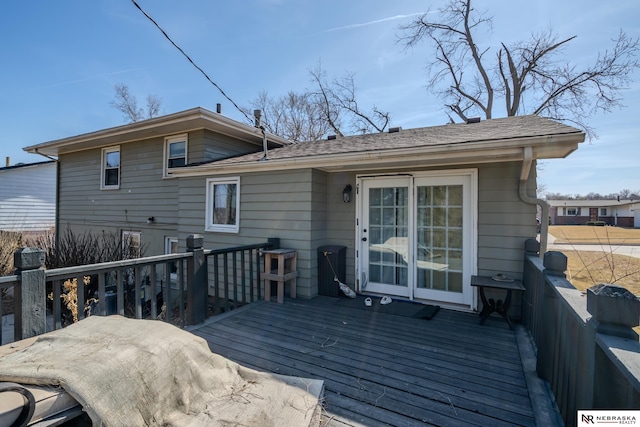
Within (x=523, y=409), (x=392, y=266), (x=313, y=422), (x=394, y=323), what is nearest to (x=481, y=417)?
(x=523, y=409)

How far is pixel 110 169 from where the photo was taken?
8930 mm

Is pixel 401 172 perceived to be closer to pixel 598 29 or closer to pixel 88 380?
pixel 88 380

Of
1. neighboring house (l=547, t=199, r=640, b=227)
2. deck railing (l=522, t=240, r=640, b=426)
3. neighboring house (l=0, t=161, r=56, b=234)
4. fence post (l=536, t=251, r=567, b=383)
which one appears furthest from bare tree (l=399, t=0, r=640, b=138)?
neighboring house (l=547, t=199, r=640, b=227)

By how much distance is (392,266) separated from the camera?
479 cm

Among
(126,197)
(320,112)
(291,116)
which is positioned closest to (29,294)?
(126,197)

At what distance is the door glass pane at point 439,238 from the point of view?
4.32m

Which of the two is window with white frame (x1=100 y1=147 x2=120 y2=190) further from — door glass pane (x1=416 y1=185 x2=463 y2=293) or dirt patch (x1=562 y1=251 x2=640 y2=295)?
dirt patch (x1=562 y1=251 x2=640 y2=295)

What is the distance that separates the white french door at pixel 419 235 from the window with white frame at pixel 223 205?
96.3 inches

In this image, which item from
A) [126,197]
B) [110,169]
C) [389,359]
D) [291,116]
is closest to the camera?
[389,359]

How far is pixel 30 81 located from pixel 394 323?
38.3 feet

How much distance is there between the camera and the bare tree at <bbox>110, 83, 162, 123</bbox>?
1766cm

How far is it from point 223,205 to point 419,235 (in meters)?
3.89

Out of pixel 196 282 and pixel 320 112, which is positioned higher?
pixel 320 112

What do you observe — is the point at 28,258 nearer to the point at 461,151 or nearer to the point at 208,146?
the point at 461,151
